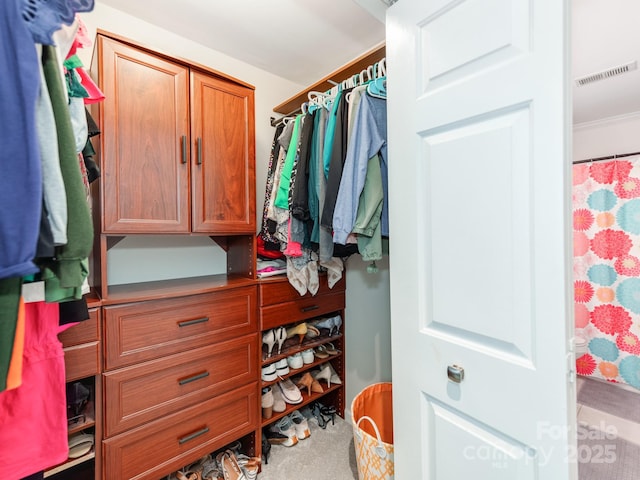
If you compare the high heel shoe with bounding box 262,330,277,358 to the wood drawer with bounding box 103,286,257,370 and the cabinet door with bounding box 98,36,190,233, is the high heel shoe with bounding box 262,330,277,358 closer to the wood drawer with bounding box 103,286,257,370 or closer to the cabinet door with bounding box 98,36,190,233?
the wood drawer with bounding box 103,286,257,370

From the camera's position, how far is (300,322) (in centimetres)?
180

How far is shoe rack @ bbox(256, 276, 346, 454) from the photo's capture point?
158 centimetres

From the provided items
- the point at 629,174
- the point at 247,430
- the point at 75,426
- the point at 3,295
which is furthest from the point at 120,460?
the point at 629,174

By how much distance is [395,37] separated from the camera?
3.22 ft

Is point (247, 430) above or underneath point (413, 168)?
underneath

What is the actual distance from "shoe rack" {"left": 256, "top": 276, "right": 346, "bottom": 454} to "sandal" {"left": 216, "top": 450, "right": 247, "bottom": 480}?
22 centimetres

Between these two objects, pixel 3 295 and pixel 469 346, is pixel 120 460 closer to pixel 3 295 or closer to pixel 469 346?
pixel 3 295

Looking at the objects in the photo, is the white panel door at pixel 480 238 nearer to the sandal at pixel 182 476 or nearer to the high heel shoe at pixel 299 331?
the high heel shoe at pixel 299 331

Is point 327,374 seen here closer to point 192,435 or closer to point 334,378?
point 334,378

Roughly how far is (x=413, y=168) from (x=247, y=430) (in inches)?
60.6

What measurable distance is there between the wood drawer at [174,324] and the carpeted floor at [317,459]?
785 mm

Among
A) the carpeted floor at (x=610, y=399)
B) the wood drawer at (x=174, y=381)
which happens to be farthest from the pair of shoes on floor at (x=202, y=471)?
the carpeted floor at (x=610, y=399)

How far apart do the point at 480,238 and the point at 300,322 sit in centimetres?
128

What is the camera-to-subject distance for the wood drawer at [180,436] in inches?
44.5
